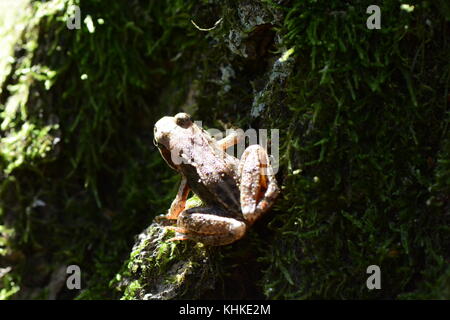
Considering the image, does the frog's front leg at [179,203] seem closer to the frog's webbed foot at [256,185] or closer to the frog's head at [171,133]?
the frog's head at [171,133]

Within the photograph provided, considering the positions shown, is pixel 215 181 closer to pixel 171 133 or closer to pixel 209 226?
pixel 209 226

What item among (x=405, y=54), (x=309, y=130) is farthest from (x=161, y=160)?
(x=405, y=54)

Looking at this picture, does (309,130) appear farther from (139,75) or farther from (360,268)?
(139,75)

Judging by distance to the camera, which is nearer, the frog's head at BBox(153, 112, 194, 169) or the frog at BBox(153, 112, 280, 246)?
the frog at BBox(153, 112, 280, 246)

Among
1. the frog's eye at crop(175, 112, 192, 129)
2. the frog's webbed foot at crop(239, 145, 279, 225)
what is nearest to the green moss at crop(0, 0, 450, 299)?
the frog's webbed foot at crop(239, 145, 279, 225)

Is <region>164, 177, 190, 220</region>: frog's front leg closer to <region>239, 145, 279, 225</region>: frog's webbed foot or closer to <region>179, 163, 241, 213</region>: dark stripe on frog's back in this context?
<region>179, 163, 241, 213</region>: dark stripe on frog's back

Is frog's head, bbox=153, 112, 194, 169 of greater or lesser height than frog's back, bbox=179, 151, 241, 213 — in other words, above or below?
above

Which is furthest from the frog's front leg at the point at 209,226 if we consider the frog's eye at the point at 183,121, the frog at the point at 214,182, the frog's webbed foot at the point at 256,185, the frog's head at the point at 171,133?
the frog's eye at the point at 183,121
